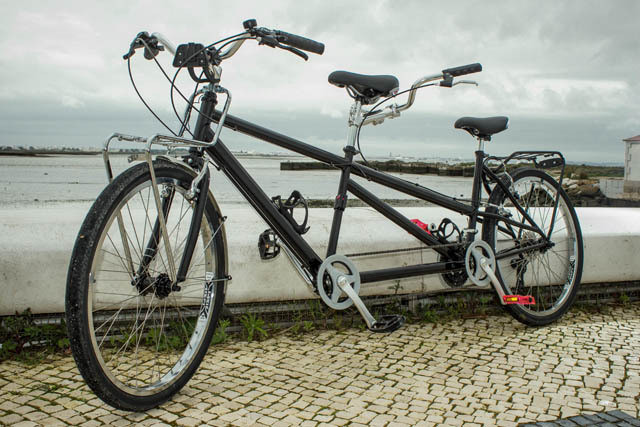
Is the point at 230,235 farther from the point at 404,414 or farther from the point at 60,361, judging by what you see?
the point at 404,414

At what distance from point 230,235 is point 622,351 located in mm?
2584

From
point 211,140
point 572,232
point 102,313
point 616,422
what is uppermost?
point 211,140

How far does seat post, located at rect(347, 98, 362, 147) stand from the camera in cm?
345

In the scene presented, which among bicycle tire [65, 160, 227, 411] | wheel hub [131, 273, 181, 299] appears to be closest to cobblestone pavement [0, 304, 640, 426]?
bicycle tire [65, 160, 227, 411]

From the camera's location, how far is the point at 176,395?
2926 millimetres

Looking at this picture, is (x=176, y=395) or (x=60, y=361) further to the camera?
(x=60, y=361)

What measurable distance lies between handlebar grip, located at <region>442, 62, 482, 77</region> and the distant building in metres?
42.9

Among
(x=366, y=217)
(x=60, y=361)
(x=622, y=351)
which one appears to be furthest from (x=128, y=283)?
(x=622, y=351)

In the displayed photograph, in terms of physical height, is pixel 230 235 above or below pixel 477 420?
above

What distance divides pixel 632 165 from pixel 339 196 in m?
47.9

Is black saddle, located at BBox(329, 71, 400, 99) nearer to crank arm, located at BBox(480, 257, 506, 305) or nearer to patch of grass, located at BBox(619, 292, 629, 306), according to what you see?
crank arm, located at BBox(480, 257, 506, 305)

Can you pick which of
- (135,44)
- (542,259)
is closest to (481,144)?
(542,259)

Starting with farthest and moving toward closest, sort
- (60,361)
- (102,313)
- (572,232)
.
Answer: (572,232), (102,313), (60,361)

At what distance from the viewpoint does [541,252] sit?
4391 mm
